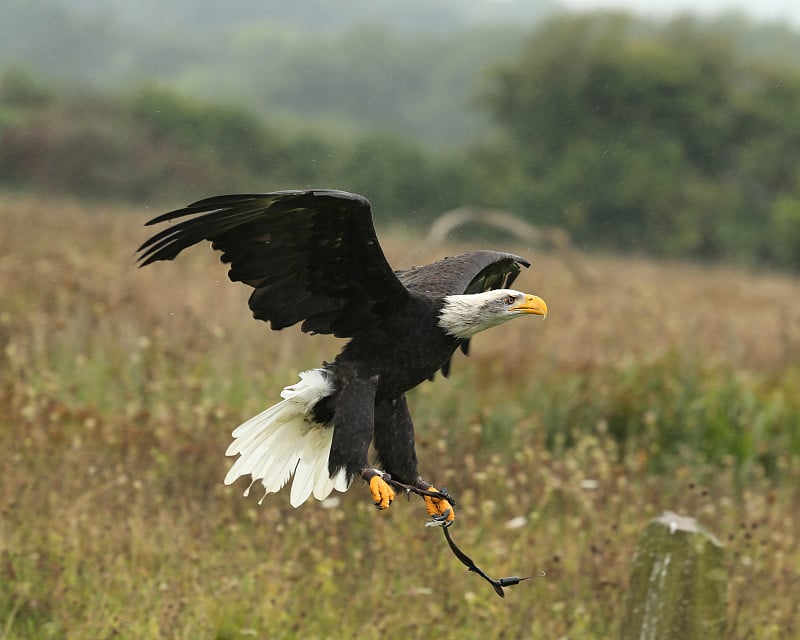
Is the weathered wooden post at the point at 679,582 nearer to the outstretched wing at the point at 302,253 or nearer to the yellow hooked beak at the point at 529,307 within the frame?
the yellow hooked beak at the point at 529,307

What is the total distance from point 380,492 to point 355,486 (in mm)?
2911

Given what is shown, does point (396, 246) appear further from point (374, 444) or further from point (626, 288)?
point (374, 444)

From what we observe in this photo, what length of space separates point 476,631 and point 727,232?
137ft

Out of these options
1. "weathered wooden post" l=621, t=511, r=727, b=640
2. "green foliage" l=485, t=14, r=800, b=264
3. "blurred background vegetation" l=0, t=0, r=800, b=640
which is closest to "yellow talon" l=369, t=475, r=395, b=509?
"blurred background vegetation" l=0, t=0, r=800, b=640

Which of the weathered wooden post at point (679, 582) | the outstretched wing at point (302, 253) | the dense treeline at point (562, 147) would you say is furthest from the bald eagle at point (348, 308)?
the dense treeline at point (562, 147)

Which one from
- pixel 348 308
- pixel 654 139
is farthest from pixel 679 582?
pixel 654 139

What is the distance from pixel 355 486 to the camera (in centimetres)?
668

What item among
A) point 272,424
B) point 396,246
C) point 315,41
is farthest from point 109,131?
point 315,41

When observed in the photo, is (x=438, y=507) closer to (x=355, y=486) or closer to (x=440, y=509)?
(x=440, y=509)

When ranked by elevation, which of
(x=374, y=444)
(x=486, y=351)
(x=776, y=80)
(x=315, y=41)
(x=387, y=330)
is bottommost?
(x=374, y=444)

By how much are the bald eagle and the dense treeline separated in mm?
28953

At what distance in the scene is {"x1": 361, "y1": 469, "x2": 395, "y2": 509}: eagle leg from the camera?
376 cm

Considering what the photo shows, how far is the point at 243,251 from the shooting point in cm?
409

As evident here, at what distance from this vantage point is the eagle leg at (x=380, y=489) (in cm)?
376
